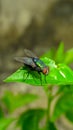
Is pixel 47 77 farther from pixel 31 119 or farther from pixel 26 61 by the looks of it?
pixel 31 119

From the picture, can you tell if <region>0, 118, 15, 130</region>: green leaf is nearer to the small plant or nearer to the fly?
the small plant

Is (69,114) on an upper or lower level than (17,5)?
lower

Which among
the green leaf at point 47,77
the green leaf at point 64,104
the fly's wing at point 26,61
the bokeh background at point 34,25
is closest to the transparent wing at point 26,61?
the fly's wing at point 26,61

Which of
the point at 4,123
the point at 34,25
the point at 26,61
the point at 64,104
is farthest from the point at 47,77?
the point at 34,25

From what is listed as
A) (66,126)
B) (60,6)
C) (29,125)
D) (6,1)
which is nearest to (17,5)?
(6,1)

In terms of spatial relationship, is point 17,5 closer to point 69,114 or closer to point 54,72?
point 69,114

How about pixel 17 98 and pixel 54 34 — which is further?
pixel 54 34

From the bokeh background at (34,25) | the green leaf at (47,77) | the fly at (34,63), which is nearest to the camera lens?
the green leaf at (47,77)

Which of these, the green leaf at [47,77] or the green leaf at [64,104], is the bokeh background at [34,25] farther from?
the green leaf at [47,77]

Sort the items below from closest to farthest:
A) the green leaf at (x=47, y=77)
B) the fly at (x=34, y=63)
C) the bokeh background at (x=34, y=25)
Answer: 1. the green leaf at (x=47, y=77)
2. the fly at (x=34, y=63)
3. the bokeh background at (x=34, y=25)
